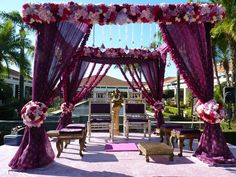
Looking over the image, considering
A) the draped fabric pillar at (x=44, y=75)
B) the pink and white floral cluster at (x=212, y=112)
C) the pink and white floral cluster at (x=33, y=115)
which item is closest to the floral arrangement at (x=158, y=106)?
the pink and white floral cluster at (x=212, y=112)

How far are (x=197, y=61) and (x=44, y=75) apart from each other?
3.34 metres

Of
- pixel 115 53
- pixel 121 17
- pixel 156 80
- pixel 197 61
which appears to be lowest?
pixel 156 80

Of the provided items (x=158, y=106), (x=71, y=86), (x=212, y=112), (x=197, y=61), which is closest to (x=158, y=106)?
(x=158, y=106)

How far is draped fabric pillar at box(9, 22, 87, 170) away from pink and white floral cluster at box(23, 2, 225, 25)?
1.36 feet

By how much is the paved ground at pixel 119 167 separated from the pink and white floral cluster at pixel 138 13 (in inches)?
119

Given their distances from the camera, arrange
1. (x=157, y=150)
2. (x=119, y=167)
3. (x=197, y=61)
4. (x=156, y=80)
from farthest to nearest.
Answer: (x=156, y=80), (x=197, y=61), (x=157, y=150), (x=119, y=167)

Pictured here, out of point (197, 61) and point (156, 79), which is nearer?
point (197, 61)

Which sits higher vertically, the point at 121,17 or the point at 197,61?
the point at 121,17

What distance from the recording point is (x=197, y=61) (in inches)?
267

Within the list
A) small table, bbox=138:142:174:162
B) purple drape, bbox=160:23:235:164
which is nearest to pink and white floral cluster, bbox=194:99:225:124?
purple drape, bbox=160:23:235:164

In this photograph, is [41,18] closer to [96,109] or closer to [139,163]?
[139,163]

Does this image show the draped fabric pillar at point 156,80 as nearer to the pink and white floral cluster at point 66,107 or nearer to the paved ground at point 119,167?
the pink and white floral cluster at point 66,107

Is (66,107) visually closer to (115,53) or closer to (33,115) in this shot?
(115,53)

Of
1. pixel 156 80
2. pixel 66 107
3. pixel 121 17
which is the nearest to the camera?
pixel 121 17
